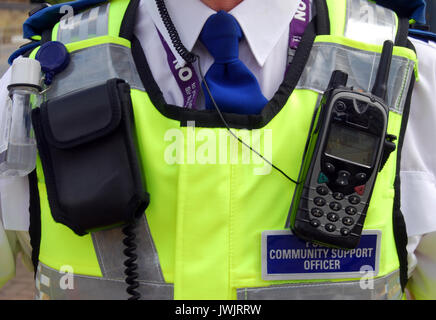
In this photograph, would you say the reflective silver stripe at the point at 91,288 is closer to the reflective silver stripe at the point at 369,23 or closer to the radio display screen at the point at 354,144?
the radio display screen at the point at 354,144

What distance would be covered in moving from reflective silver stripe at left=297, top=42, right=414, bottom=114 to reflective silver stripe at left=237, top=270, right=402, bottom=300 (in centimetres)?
40

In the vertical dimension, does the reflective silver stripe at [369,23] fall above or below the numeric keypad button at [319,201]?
above

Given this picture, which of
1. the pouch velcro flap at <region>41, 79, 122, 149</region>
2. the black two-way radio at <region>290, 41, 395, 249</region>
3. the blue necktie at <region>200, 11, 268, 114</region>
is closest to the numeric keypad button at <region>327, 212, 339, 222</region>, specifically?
the black two-way radio at <region>290, 41, 395, 249</region>

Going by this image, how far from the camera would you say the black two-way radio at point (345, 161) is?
1085 mm

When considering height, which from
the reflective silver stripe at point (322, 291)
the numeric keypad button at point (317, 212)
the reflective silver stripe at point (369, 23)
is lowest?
the reflective silver stripe at point (322, 291)

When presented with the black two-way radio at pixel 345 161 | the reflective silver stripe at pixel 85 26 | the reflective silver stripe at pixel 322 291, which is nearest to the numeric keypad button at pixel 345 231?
the black two-way radio at pixel 345 161

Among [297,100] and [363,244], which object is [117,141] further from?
[363,244]

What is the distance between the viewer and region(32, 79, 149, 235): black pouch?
1.06 metres

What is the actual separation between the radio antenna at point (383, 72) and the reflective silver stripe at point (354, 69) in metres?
0.02

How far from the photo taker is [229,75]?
3.75 ft

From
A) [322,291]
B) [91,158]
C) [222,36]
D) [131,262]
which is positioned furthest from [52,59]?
[322,291]

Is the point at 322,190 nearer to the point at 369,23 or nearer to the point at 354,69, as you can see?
the point at 354,69

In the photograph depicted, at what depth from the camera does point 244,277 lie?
1083mm
